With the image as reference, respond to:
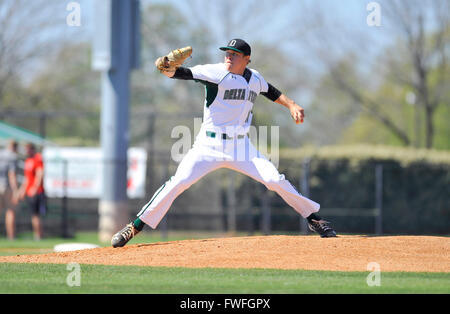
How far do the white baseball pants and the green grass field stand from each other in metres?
1.13

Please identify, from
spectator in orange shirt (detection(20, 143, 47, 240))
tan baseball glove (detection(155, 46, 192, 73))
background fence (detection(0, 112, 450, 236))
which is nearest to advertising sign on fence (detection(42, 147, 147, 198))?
background fence (detection(0, 112, 450, 236))

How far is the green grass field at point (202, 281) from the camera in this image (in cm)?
687

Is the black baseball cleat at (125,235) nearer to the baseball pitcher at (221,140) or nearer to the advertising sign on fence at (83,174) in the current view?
the baseball pitcher at (221,140)

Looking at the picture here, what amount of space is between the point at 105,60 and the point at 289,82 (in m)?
20.4

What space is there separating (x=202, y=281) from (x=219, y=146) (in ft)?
7.11

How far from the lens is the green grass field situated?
22.5 feet

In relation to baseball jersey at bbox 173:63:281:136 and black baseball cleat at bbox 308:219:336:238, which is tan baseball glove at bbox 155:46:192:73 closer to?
baseball jersey at bbox 173:63:281:136

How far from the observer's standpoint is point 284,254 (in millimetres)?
8719

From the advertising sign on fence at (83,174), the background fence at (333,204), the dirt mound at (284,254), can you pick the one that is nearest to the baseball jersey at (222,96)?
the dirt mound at (284,254)

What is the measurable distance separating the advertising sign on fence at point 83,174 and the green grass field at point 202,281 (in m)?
13.7

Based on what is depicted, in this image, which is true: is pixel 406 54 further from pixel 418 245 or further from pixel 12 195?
pixel 418 245

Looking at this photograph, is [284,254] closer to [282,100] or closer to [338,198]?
[282,100]

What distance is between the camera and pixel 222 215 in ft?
74.5
